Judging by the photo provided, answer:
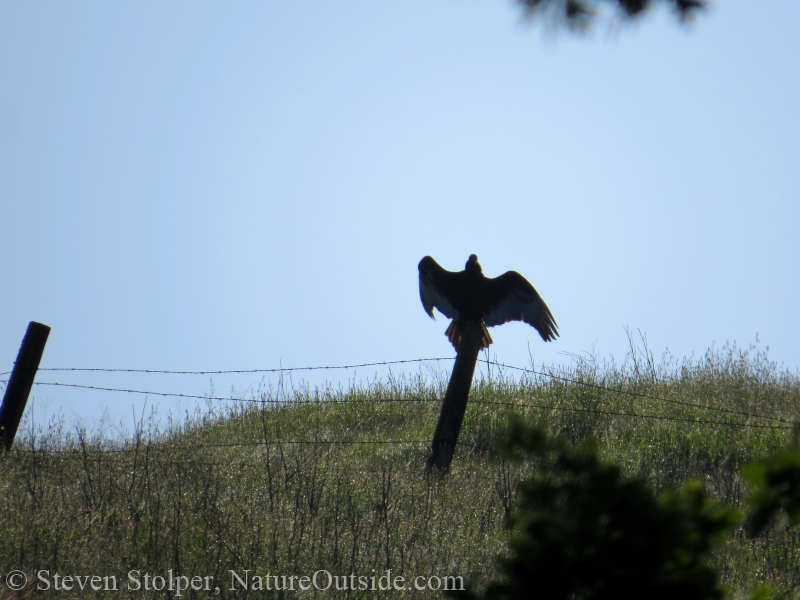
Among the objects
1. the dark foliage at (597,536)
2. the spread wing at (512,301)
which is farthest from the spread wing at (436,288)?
the dark foliage at (597,536)

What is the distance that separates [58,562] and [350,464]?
288 centimetres

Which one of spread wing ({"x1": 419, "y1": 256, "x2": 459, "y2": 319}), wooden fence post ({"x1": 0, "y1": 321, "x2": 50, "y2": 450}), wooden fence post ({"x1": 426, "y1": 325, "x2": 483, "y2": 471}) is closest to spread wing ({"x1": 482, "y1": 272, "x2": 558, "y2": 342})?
spread wing ({"x1": 419, "y1": 256, "x2": 459, "y2": 319})

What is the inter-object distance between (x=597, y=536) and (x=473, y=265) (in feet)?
18.1

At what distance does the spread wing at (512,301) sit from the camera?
6.67 m

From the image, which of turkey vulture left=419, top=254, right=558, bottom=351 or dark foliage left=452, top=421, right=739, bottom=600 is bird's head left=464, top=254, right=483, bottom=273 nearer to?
turkey vulture left=419, top=254, right=558, bottom=351

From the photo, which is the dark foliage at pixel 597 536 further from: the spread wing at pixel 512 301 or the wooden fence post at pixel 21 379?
the wooden fence post at pixel 21 379

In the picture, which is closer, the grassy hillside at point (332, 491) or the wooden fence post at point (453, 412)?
the grassy hillside at point (332, 491)

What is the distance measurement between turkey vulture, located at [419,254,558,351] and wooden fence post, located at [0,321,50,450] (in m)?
3.39

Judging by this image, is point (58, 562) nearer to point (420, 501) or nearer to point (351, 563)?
point (351, 563)

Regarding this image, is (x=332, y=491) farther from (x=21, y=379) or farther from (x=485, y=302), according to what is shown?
(x=21, y=379)

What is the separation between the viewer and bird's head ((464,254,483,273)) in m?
6.94

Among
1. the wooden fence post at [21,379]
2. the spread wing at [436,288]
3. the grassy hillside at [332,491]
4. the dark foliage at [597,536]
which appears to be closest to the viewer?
the dark foliage at [597,536]

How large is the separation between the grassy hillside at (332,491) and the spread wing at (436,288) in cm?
133

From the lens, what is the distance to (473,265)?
275 inches
